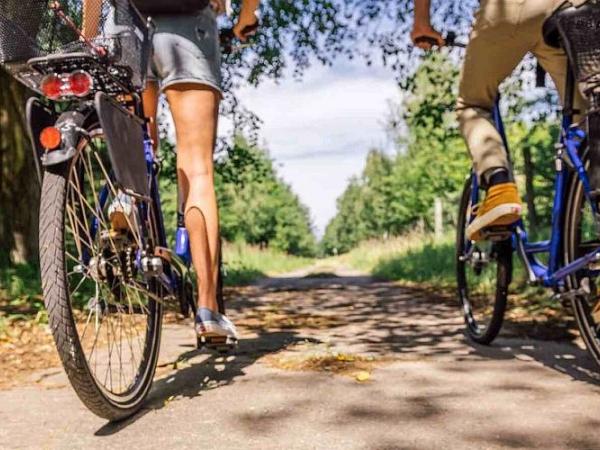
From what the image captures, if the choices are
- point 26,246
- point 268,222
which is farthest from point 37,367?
point 268,222

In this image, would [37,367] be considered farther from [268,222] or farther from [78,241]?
[268,222]

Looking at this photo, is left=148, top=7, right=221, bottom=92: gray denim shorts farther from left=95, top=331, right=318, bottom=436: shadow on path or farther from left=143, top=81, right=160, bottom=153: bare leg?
left=95, top=331, right=318, bottom=436: shadow on path

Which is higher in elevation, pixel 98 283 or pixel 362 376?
pixel 98 283

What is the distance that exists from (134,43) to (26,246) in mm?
4513

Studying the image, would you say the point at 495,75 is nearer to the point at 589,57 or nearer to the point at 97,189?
the point at 589,57

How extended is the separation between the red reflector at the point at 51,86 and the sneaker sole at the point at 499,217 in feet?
5.61

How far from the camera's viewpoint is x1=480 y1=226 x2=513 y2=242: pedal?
2.77 m

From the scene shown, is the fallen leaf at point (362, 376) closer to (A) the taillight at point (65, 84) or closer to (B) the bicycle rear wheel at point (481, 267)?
(B) the bicycle rear wheel at point (481, 267)

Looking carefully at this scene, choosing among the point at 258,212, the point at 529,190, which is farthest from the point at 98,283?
the point at 258,212

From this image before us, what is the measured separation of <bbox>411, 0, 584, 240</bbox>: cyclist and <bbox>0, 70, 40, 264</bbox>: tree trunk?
4594mm

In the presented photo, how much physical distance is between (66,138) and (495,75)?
1.80m

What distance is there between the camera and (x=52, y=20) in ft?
6.05

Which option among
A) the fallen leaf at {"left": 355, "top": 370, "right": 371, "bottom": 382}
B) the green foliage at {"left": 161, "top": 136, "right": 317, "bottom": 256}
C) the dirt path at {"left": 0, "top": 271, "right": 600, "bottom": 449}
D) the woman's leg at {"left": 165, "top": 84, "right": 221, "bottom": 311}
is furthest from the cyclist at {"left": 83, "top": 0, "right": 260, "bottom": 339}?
the green foliage at {"left": 161, "top": 136, "right": 317, "bottom": 256}

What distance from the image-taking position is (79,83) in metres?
1.87
